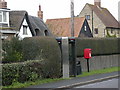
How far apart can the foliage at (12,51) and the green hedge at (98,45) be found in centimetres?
541

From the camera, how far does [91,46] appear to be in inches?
902

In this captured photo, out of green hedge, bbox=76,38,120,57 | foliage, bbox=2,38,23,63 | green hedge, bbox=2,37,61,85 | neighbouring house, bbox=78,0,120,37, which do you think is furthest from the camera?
neighbouring house, bbox=78,0,120,37

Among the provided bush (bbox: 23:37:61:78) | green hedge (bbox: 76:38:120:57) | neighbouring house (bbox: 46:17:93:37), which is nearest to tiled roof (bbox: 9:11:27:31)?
green hedge (bbox: 76:38:120:57)

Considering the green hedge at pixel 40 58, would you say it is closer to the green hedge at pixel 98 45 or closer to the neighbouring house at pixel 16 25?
the green hedge at pixel 98 45

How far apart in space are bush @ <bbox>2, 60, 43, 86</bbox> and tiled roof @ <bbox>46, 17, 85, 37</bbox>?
32.4m

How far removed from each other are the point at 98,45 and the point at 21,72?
10860 mm

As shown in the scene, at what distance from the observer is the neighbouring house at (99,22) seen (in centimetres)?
5838

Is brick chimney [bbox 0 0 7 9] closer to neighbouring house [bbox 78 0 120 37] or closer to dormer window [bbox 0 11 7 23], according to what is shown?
dormer window [bbox 0 11 7 23]

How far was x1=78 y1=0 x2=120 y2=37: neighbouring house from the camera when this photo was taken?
5838 cm

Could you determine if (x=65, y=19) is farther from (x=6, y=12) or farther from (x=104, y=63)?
(x=104, y=63)

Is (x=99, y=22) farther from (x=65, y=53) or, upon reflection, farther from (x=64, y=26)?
(x=65, y=53)

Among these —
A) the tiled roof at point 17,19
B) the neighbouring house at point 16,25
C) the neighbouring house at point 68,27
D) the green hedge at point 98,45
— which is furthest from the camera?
the neighbouring house at point 68,27

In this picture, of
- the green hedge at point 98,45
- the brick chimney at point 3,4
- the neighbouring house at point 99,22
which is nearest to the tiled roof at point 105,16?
the neighbouring house at point 99,22

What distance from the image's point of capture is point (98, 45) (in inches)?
937
